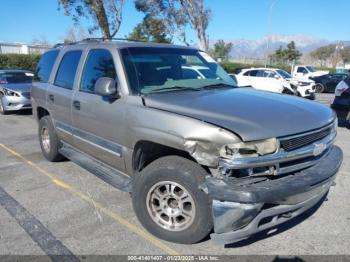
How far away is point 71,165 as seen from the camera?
5805 mm

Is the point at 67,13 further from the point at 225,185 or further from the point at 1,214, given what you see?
the point at 225,185

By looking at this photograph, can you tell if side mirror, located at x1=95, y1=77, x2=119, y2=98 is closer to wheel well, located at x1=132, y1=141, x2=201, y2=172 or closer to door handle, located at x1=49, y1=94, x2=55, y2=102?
wheel well, located at x1=132, y1=141, x2=201, y2=172

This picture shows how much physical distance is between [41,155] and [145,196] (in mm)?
3694

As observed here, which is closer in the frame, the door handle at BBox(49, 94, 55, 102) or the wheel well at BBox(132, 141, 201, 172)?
the wheel well at BBox(132, 141, 201, 172)

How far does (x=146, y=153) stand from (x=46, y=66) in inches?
124

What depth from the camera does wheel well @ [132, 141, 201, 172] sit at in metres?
3.54

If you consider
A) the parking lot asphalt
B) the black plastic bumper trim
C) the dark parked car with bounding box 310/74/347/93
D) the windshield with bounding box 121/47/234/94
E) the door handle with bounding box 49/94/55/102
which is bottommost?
the parking lot asphalt

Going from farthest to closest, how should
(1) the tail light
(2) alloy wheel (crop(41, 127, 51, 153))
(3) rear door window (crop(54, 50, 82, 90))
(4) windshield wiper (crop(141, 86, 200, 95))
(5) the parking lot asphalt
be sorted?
(1) the tail light, (2) alloy wheel (crop(41, 127, 51, 153)), (3) rear door window (crop(54, 50, 82, 90)), (4) windshield wiper (crop(141, 86, 200, 95)), (5) the parking lot asphalt

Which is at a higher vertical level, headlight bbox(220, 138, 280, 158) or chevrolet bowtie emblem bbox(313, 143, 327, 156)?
headlight bbox(220, 138, 280, 158)

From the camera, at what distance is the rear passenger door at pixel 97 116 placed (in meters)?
3.90

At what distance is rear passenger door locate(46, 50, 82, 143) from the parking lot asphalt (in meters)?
0.75

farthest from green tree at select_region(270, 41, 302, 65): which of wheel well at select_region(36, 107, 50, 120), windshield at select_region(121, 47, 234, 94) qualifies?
windshield at select_region(121, 47, 234, 94)

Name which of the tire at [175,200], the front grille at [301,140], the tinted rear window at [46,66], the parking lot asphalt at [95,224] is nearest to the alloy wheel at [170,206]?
the tire at [175,200]

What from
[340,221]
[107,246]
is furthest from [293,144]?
[107,246]
